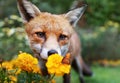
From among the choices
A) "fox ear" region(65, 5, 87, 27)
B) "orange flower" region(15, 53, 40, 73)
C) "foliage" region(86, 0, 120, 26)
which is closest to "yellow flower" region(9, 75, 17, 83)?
"orange flower" region(15, 53, 40, 73)

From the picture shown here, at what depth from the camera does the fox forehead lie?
213 inches

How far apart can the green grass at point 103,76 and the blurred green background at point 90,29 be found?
920mm

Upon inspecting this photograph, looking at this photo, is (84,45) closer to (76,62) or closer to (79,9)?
(76,62)

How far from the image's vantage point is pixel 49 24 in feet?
17.8

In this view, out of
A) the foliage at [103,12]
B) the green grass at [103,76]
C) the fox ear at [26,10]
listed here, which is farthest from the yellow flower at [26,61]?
the foliage at [103,12]

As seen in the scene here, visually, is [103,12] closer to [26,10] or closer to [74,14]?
[74,14]

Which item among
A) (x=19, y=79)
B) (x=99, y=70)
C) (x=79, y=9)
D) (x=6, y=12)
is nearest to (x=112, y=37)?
(x=99, y=70)

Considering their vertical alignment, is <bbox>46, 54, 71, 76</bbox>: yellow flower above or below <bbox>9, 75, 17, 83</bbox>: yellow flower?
above

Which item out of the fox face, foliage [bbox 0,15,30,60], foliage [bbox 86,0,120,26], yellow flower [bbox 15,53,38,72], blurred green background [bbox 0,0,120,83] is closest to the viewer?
yellow flower [bbox 15,53,38,72]

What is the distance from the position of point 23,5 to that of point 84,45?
747cm

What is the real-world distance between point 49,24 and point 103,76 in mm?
5365

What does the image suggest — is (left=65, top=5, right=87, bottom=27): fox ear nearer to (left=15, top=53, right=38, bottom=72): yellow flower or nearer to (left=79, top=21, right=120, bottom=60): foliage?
(left=15, top=53, right=38, bottom=72): yellow flower

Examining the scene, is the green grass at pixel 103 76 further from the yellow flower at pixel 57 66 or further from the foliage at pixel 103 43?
the yellow flower at pixel 57 66

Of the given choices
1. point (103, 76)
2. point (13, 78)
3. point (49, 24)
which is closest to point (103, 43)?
point (103, 76)
